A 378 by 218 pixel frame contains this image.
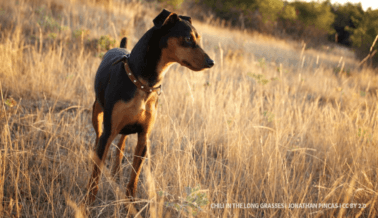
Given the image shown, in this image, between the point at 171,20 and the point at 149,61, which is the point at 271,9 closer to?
the point at 171,20

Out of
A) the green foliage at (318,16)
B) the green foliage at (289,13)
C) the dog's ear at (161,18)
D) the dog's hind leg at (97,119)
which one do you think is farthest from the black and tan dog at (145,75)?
the green foliage at (318,16)

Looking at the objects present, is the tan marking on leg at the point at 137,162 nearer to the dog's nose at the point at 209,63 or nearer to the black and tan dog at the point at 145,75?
the black and tan dog at the point at 145,75

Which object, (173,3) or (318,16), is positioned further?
(318,16)

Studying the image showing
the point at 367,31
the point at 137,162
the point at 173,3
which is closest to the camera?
the point at 137,162

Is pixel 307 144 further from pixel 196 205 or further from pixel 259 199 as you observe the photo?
pixel 196 205

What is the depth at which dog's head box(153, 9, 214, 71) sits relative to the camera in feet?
5.49

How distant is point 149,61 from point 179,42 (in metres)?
0.28

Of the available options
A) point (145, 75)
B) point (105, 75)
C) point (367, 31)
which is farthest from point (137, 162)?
point (367, 31)

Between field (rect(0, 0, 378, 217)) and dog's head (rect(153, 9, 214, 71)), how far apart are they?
0.47 metres

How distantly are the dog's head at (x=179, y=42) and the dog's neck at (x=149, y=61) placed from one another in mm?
53

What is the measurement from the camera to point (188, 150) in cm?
225

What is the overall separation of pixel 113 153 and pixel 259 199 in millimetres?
1801

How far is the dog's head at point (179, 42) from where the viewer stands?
1.67 m

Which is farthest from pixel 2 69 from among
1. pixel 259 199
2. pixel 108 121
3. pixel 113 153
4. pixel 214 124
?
pixel 259 199
